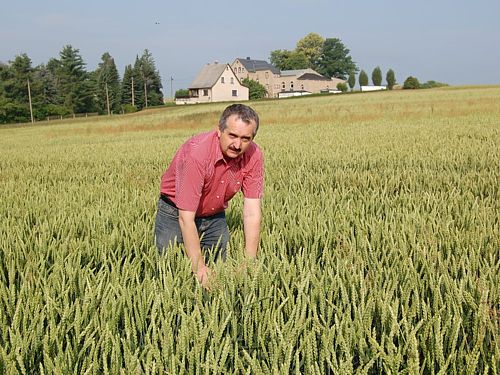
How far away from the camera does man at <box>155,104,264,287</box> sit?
2553mm

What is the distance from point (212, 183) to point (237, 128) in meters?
0.47

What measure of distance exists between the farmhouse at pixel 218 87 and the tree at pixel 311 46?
5174 centimetres

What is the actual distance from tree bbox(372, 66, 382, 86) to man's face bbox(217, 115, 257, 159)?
9859 cm

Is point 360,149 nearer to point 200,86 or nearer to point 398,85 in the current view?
point 200,86

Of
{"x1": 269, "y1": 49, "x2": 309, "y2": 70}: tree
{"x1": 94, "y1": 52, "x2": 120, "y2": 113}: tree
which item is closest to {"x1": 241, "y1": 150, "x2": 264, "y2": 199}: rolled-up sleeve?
{"x1": 94, "y1": 52, "x2": 120, "y2": 113}: tree

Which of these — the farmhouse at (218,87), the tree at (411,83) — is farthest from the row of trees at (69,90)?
the tree at (411,83)

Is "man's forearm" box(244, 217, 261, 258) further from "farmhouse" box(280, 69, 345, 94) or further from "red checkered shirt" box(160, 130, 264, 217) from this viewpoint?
"farmhouse" box(280, 69, 345, 94)

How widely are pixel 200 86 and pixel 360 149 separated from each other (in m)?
61.7

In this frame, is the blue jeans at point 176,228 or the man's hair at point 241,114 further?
the blue jeans at point 176,228

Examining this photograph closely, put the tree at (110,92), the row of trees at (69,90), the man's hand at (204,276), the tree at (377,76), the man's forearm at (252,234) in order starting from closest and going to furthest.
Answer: the man's hand at (204,276)
the man's forearm at (252,234)
the row of trees at (69,90)
the tree at (110,92)
the tree at (377,76)

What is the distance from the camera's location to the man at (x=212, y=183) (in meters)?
2.55

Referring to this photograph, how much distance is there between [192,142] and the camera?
108 inches

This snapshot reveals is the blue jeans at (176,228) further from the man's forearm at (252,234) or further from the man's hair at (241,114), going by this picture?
the man's hair at (241,114)

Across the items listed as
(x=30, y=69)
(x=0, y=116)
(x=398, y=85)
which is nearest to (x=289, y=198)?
(x=0, y=116)
